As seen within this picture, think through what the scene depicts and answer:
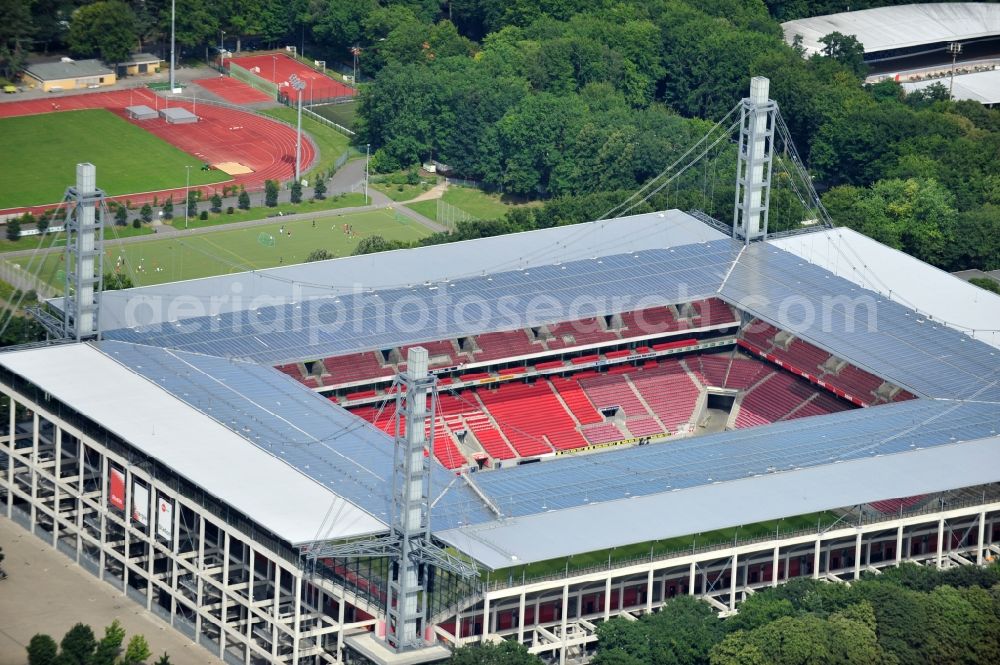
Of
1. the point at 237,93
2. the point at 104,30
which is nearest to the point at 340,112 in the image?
the point at 237,93

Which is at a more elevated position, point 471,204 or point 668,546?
point 471,204

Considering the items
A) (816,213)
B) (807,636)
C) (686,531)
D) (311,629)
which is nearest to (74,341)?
(311,629)

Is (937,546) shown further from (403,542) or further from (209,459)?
(209,459)

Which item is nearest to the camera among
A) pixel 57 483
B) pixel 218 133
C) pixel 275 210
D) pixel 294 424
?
pixel 294 424

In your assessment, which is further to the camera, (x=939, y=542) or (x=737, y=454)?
(x=737, y=454)

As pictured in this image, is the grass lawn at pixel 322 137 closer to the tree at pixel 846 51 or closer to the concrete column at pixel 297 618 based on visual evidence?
the tree at pixel 846 51

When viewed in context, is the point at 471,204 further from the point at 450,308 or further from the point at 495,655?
the point at 495,655
